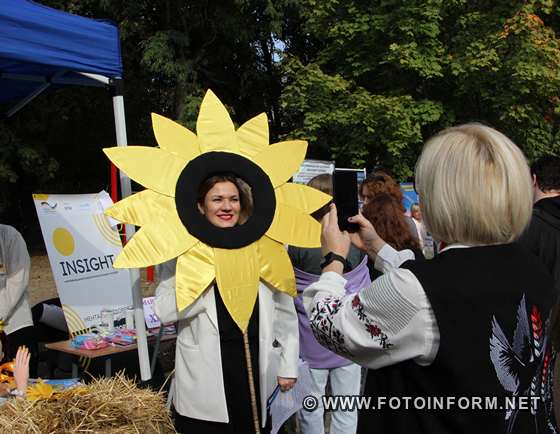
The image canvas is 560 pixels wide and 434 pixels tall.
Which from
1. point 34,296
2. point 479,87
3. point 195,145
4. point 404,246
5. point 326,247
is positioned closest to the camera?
point 326,247

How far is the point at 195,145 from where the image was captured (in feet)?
8.80

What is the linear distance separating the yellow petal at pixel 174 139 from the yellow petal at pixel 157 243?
29 cm

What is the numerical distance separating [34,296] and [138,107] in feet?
31.5

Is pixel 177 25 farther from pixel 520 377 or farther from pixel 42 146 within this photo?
pixel 520 377

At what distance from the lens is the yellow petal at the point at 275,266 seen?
2.66 metres

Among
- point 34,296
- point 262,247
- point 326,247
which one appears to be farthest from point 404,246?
point 34,296

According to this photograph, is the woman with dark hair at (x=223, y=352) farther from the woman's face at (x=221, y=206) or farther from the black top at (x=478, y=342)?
the black top at (x=478, y=342)

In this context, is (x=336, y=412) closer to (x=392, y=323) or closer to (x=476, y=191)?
(x=392, y=323)

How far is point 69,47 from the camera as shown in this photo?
9.30 feet

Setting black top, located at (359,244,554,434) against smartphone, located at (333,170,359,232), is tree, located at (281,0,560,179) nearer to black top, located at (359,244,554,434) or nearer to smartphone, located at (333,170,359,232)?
smartphone, located at (333,170,359,232)

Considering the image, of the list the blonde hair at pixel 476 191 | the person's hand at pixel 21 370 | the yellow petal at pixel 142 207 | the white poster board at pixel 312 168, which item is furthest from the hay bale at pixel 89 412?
the white poster board at pixel 312 168

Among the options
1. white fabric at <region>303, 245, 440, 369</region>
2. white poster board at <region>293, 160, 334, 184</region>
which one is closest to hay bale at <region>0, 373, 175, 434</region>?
white fabric at <region>303, 245, 440, 369</region>

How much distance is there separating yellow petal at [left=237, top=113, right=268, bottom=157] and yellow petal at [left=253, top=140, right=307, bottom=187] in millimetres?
33

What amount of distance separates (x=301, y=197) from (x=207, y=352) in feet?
2.94
